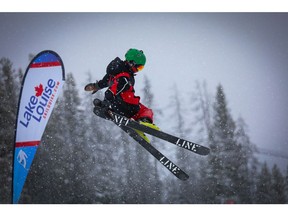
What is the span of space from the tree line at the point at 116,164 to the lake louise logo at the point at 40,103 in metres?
7.70

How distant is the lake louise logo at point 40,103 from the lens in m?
5.94

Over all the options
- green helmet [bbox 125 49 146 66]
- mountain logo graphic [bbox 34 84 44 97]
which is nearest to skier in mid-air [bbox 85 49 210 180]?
green helmet [bbox 125 49 146 66]

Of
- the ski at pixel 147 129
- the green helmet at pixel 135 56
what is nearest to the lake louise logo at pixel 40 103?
the ski at pixel 147 129

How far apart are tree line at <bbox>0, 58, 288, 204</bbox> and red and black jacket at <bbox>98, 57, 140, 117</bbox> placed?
882 cm

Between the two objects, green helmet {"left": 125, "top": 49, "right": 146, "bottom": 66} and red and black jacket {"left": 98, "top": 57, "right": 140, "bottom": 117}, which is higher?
green helmet {"left": 125, "top": 49, "right": 146, "bottom": 66}

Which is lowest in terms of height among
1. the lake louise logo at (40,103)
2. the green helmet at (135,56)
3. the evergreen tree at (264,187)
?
the evergreen tree at (264,187)

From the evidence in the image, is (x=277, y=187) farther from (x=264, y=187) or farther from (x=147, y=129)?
Answer: (x=147, y=129)

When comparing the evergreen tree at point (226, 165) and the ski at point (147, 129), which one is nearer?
the ski at point (147, 129)

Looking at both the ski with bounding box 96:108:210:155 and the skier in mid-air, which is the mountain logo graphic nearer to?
the skier in mid-air

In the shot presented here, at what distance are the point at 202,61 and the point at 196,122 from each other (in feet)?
109

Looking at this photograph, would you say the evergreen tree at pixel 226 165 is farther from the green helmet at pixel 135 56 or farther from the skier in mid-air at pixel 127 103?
the green helmet at pixel 135 56

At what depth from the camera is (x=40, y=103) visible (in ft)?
19.6

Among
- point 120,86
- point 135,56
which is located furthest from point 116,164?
point 135,56

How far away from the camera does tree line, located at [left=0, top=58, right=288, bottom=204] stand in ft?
48.2
